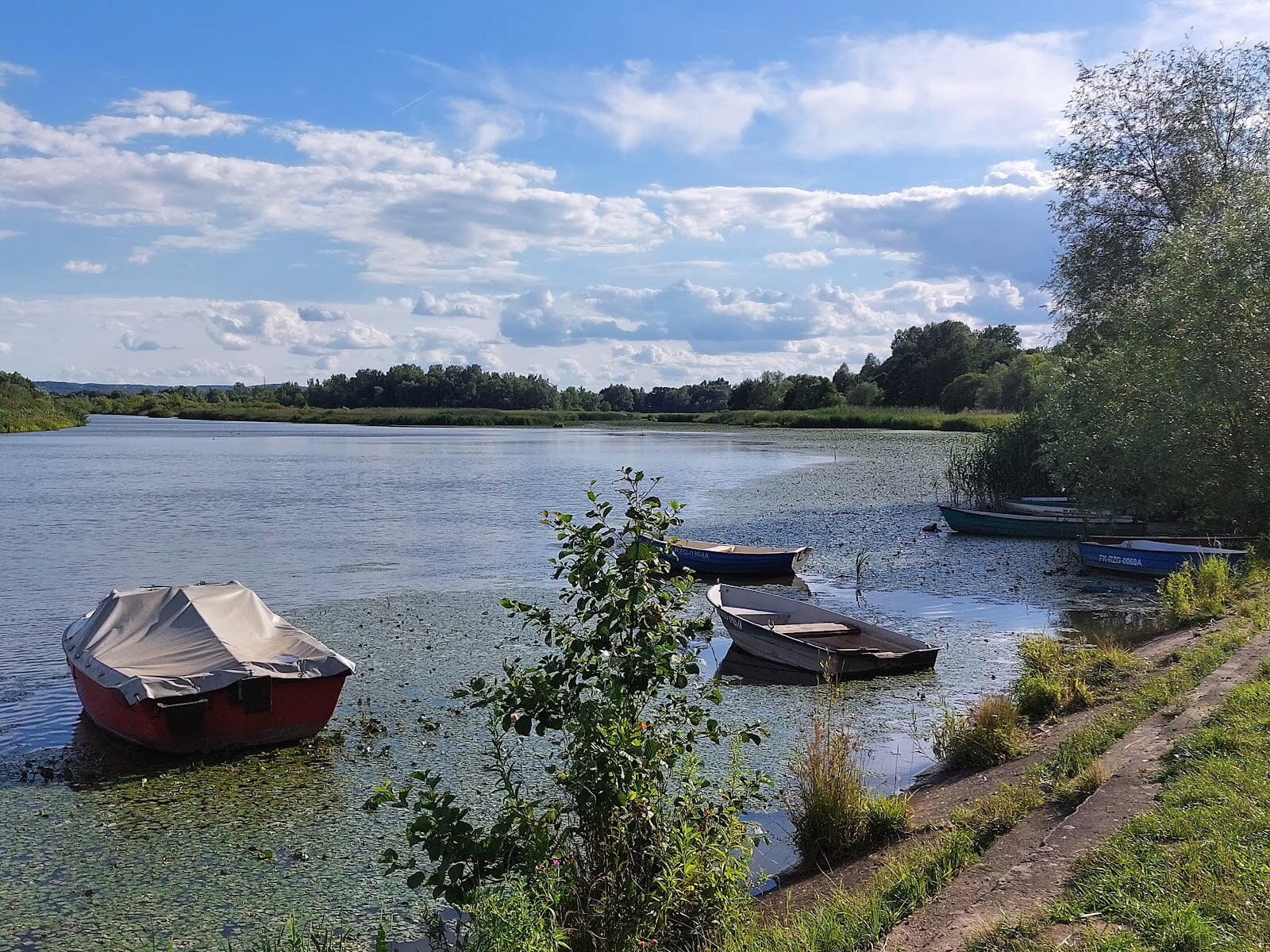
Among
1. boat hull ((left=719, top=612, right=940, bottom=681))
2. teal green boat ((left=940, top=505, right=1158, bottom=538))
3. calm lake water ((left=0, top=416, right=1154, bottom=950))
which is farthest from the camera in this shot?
teal green boat ((left=940, top=505, right=1158, bottom=538))

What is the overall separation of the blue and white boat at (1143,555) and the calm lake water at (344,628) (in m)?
0.55

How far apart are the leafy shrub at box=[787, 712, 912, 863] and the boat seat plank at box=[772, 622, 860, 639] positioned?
683 cm

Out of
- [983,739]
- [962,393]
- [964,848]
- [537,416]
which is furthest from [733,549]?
[537,416]

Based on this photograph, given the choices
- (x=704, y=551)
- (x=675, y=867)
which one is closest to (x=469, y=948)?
(x=675, y=867)

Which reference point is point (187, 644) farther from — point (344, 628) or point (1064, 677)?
point (1064, 677)

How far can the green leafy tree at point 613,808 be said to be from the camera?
573cm

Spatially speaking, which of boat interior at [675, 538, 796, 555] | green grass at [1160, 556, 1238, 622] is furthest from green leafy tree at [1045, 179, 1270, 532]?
boat interior at [675, 538, 796, 555]

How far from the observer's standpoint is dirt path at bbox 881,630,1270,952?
5.60 metres

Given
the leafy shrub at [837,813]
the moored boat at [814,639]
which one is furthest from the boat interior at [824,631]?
the leafy shrub at [837,813]

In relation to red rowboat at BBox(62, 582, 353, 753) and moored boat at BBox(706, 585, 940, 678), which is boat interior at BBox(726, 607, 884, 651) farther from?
red rowboat at BBox(62, 582, 353, 753)

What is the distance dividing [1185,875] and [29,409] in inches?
4719

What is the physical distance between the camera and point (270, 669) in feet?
36.4

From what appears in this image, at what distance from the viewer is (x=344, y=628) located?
17.4 metres

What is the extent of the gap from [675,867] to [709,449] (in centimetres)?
7223
